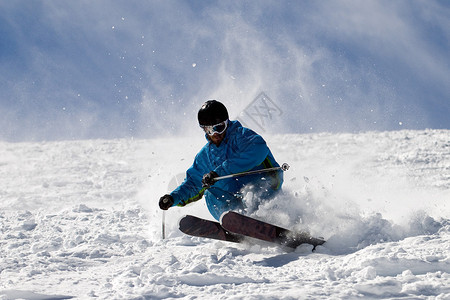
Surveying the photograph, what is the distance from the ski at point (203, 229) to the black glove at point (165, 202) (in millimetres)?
346

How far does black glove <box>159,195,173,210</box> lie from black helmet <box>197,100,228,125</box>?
843 mm

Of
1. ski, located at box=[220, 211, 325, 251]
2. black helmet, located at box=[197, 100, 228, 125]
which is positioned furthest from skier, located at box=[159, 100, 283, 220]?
ski, located at box=[220, 211, 325, 251]

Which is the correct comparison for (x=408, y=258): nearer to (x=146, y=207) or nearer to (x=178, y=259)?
(x=178, y=259)

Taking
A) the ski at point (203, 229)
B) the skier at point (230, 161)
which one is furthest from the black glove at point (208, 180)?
the ski at point (203, 229)

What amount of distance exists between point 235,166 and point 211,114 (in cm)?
58

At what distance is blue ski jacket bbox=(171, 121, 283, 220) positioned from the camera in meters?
4.73

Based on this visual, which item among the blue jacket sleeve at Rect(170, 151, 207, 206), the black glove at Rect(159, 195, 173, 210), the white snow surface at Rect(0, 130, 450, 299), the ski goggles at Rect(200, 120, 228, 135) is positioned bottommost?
the white snow surface at Rect(0, 130, 450, 299)

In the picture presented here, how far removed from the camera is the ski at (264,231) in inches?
165

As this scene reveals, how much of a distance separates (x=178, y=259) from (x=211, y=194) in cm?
83

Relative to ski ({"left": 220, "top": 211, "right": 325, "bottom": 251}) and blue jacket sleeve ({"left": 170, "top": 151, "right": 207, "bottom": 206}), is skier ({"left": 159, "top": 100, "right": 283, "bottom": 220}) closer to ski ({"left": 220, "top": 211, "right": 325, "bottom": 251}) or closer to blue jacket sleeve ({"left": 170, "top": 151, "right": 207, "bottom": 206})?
blue jacket sleeve ({"left": 170, "top": 151, "right": 207, "bottom": 206})

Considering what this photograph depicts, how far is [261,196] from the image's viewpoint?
482 centimetres

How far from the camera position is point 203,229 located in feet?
15.2

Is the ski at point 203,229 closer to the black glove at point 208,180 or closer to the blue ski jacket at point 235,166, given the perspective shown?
the blue ski jacket at point 235,166

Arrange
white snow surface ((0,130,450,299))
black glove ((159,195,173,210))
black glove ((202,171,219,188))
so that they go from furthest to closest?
black glove ((159,195,173,210)), black glove ((202,171,219,188)), white snow surface ((0,130,450,299))
